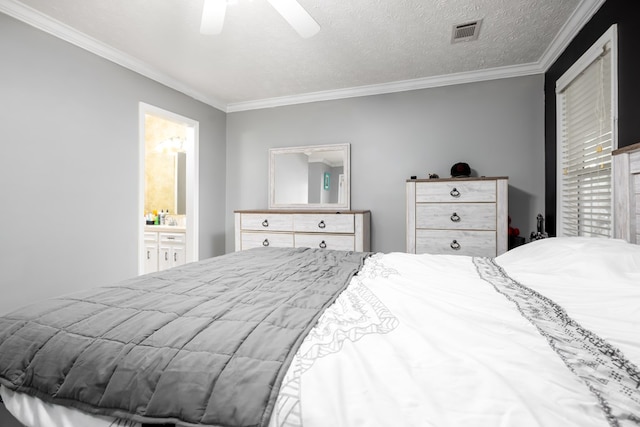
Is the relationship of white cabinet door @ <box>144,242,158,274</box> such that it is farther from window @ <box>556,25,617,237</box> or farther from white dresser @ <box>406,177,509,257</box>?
Answer: window @ <box>556,25,617,237</box>

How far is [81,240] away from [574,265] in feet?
11.3

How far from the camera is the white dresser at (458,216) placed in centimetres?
283

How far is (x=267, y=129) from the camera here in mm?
4203

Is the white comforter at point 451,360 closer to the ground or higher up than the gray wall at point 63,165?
closer to the ground

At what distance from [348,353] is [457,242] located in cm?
260

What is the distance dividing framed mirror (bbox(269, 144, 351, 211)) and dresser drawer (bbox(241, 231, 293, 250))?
589 mm

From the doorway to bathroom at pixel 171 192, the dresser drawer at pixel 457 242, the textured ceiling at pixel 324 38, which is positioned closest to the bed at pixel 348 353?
the dresser drawer at pixel 457 242

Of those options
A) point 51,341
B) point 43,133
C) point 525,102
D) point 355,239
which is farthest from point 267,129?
point 51,341

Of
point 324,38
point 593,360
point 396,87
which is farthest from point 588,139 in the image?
point 593,360

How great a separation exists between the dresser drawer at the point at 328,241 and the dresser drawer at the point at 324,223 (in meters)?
0.06

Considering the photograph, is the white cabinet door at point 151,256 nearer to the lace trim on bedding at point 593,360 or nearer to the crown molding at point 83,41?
the crown molding at point 83,41

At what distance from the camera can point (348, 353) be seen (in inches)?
27.2

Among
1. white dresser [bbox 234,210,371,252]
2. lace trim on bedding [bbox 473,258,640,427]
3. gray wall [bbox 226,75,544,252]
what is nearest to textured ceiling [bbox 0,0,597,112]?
gray wall [bbox 226,75,544,252]

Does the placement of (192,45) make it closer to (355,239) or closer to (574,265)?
(355,239)
